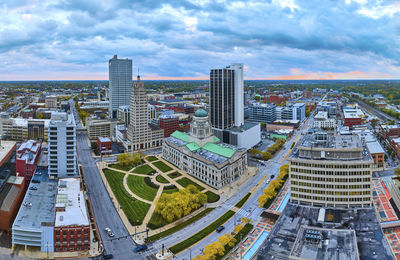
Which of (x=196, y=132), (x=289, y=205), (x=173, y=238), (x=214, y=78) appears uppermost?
(x=214, y=78)

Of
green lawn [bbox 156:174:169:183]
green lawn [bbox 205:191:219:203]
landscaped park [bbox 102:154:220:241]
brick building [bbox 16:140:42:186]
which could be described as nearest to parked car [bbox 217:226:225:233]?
landscaped park [bbox 102:154:220:241]

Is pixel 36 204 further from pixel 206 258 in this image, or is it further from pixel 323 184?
pixel 323 184

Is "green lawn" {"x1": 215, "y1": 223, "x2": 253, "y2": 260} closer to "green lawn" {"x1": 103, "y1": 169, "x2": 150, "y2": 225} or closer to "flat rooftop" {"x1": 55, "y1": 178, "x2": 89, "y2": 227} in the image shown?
"green lawn" {"x1": 103, "y1": 169, "x2": 150, "y2": 225}

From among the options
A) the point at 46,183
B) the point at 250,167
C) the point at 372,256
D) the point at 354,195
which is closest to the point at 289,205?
the point at 354,195

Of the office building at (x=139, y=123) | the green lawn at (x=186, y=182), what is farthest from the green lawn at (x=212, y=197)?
the office building at (x=139, y=123)

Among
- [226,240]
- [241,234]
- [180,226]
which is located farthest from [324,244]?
[180,226]

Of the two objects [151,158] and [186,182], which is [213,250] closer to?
[186,182]
